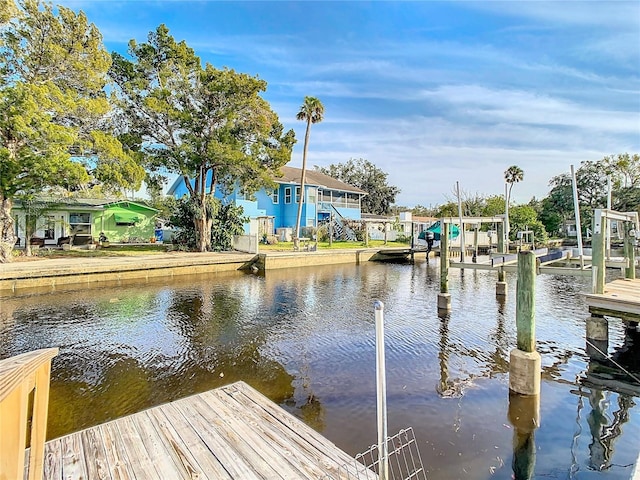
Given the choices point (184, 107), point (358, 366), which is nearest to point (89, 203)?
point (184, 107)

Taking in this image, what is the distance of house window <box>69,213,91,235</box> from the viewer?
2089cm

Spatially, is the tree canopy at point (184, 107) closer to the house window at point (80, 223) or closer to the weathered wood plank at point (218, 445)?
the house window at point (80, 223)

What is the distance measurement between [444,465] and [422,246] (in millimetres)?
21806

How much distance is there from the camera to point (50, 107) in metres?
13.0

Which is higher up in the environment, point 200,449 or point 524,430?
point 200,449

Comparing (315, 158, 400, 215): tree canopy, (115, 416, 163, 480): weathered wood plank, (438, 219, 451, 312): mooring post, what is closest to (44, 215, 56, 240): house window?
(438, 219, 451, 312): mooring post

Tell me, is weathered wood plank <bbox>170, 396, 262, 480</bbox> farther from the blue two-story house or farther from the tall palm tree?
the tall palm tree

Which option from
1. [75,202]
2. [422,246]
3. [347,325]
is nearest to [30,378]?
[347,325]

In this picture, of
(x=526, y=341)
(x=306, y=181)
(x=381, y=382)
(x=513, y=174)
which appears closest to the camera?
(x=381, y=382)

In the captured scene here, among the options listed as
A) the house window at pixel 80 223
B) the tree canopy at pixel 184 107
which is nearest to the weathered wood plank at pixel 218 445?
the tree canopy at pixel 184 107

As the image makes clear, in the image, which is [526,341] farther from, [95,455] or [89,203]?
[89,203]

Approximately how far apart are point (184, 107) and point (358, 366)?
17.4 meters

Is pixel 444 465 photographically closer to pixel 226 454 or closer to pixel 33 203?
pixel 226 454

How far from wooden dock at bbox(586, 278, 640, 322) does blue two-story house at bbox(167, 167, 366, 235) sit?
20.1 m
